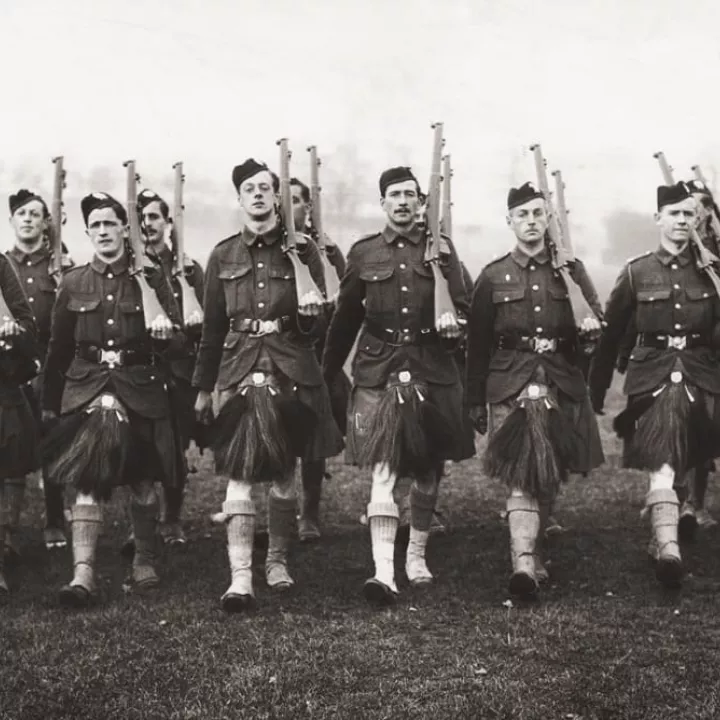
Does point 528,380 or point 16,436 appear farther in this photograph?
point 16,436

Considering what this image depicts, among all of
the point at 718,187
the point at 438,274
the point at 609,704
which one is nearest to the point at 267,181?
the point at 438,274

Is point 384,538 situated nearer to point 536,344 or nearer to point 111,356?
point 536,344

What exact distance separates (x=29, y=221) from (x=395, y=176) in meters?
2.78

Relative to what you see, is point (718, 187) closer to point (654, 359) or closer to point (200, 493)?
point (654, 359)

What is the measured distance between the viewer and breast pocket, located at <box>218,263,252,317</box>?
6512mm

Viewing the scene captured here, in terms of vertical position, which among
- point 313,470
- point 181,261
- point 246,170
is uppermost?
point 246,170

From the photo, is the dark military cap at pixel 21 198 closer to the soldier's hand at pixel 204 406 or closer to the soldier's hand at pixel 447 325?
the soldier's hand at pixel 204 406

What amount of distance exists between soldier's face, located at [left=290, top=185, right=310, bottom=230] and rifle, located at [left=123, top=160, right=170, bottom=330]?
4.76 feet

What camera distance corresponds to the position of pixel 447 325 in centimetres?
640

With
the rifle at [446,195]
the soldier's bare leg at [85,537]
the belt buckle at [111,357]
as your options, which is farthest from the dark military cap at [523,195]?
the soldier's bare leg at [85,537]

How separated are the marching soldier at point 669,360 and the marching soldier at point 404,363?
3.45 ft

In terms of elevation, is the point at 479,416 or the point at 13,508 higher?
the point at 479,416

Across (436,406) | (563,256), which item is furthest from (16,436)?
(563,256)

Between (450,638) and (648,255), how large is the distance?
9.42ft
